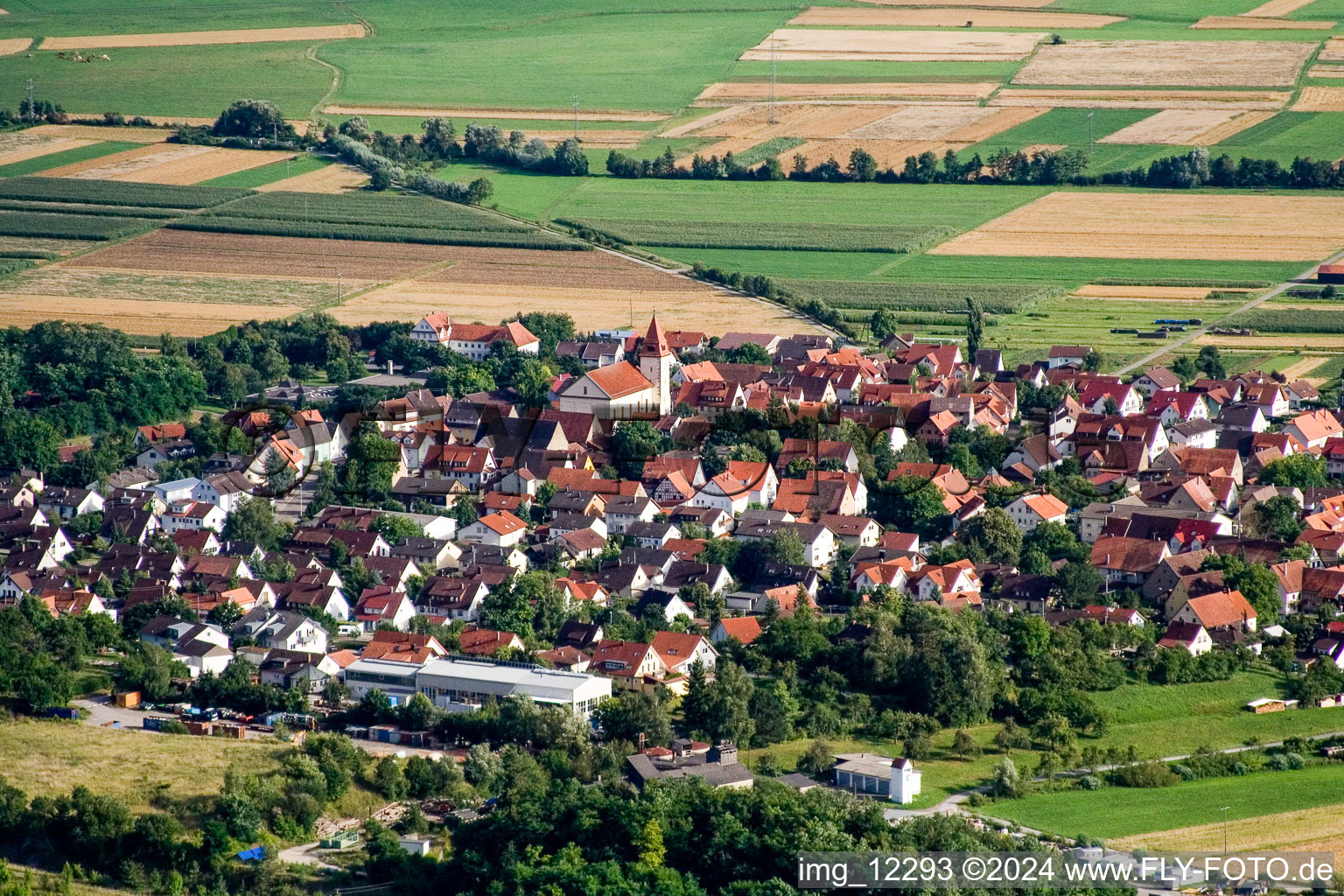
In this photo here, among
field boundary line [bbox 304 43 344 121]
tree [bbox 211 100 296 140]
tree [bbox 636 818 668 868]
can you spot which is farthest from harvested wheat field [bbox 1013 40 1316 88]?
tree [bbox 636 818 668 868]

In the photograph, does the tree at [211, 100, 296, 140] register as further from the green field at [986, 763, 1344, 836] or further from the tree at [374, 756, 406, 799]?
the green field at [986, 763, 1344, 836]

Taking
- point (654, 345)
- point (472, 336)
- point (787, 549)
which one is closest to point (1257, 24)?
point (472, 336)

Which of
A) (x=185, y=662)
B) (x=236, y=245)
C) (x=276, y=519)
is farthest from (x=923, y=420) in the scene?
(x=236, y=245)

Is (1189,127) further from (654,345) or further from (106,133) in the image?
(106,133)

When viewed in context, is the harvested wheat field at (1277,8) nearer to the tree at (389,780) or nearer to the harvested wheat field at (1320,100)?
the harvested wheat field at (1320,100)

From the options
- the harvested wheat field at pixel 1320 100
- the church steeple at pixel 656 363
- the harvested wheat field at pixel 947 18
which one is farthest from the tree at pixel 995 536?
the harvested wheat field at pixel 947 18

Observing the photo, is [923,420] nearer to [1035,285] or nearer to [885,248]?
[1035,285]
